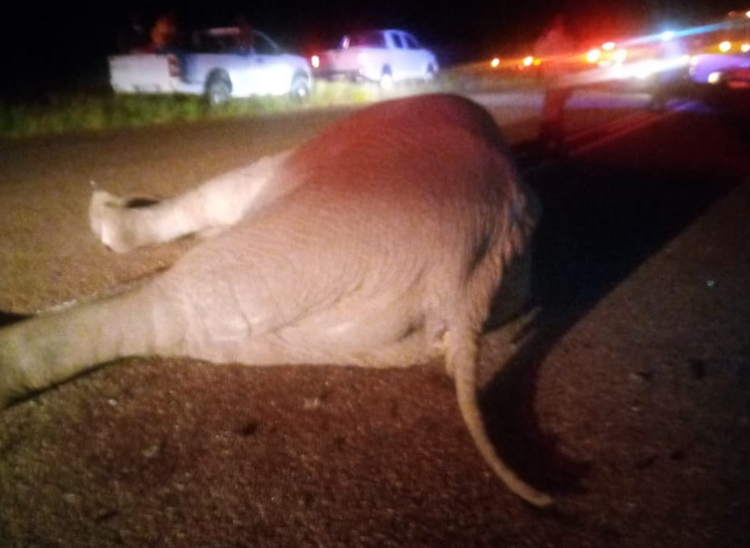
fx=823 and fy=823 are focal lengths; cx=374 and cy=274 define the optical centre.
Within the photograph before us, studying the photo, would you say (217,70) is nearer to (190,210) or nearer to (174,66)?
(174,66)

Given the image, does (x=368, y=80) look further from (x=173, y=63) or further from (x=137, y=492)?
(x=137, y=492)

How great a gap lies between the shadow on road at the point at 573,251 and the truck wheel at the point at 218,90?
9.19m

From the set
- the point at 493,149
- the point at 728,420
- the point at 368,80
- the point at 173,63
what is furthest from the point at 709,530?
the point at 368,80

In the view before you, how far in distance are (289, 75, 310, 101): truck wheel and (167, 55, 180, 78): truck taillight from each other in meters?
3.17

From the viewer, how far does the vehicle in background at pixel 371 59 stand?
21250 millimetres

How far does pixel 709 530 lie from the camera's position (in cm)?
291

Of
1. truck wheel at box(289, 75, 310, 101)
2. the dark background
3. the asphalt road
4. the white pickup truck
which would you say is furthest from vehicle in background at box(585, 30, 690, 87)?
the asphalt road

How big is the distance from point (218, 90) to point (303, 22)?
66.5ft

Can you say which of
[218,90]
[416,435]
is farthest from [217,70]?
[416,435]

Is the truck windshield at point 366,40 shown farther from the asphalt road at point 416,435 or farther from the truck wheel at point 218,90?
the asphalt road at point 416,435

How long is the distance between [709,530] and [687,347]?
5.35 feet

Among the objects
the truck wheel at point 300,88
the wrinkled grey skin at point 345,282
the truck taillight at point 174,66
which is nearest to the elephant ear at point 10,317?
the wrinkled grey skin at point 345,282

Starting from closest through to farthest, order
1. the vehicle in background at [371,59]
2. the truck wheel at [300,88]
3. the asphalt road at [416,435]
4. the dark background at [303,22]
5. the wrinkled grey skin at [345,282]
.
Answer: the asphalt road at [416,435] → the wrinkled grey skin at [345,282] → the truck wheel at [300,88] → the vehicle in background at [371,59] → the dark background at [303,22]

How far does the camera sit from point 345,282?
3410mm
